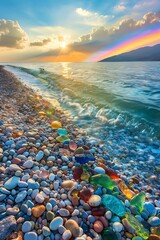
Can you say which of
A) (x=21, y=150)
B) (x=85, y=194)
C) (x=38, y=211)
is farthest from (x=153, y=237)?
(x=21, y=150)

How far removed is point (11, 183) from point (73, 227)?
111cm

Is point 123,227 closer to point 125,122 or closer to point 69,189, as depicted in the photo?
point 69,189

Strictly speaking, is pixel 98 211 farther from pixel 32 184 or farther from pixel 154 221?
pixel 32 184

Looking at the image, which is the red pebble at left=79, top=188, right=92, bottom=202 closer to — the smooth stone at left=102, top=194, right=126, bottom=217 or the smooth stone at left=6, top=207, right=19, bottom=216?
the smooth stone at left=102, top=194, right=126, bottom=217

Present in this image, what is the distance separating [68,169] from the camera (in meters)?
3.49

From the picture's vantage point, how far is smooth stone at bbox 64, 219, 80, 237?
222 centimetres

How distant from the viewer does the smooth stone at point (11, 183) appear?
8.88 ft

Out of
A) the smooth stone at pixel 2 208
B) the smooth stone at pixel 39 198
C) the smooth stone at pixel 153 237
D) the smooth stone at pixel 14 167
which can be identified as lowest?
the smooth stone at pixel 153 237

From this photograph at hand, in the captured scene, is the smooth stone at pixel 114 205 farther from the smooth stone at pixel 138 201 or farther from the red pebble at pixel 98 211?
the smooth stone at pixel 138 201

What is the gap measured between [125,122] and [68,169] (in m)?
4.61

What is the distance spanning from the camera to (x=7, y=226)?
2.14 metres

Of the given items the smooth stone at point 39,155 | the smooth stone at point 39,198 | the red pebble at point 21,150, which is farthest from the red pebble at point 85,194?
the red pebble at point 21,150

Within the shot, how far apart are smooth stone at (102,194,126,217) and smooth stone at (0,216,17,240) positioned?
123cm

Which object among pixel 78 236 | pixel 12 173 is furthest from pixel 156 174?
pixel 12 173
